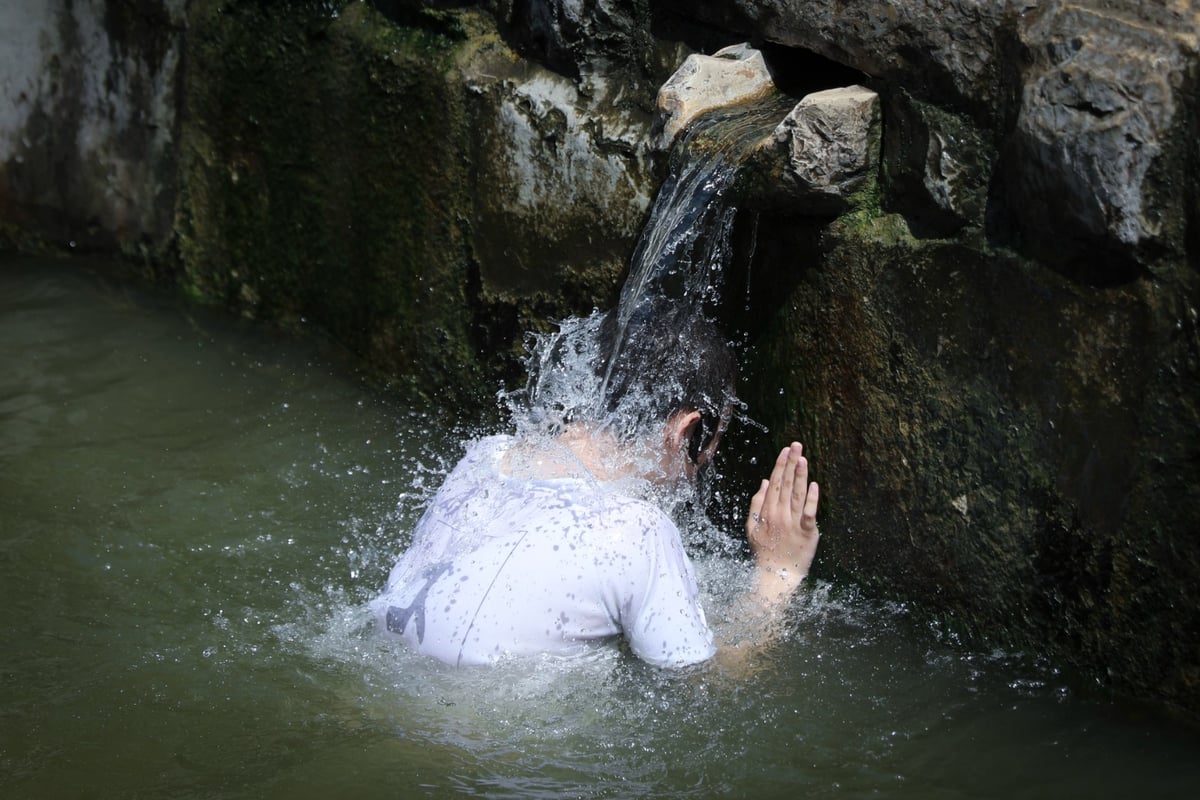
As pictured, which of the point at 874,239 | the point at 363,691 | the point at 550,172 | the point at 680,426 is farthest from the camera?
the point at 550,172

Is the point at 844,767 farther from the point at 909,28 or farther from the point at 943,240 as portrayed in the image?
the point at 909,28

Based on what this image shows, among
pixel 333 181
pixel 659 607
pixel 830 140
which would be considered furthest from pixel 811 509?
pixel 333 181

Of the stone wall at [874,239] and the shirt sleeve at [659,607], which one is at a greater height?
the stone wall at [874,239]

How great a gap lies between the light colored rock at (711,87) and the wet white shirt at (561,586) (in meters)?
1.18

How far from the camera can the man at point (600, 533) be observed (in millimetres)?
2799

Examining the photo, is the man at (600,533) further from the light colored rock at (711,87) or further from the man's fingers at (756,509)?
the light colored rock at (711,87)

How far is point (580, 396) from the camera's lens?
347 centimetres

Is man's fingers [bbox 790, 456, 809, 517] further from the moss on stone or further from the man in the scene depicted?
the moss on stone

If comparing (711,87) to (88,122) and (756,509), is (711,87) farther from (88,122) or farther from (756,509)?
(88,122)

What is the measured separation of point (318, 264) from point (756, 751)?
2.79 m

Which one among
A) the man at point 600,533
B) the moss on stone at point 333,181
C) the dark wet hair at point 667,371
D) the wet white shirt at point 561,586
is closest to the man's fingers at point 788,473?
the man at point 600,533

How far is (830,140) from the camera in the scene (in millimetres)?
3135

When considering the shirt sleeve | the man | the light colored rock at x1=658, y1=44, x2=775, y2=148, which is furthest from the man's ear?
the light colored rock at x1=658, y1=44, x2=775, y2=148

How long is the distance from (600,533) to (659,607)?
0.20 m
